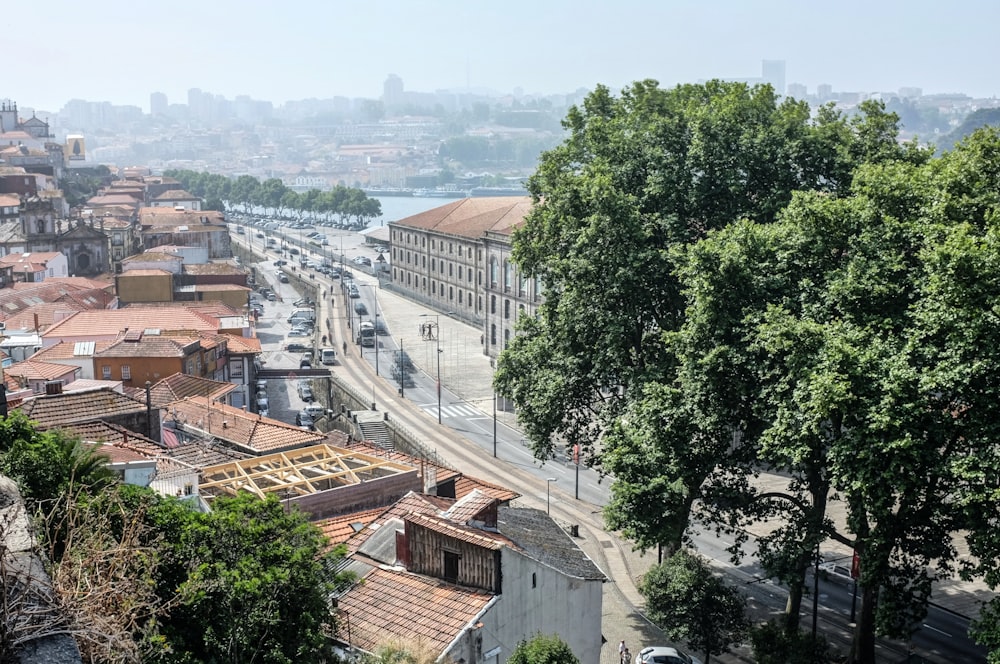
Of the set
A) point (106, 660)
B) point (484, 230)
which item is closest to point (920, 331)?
point (106, 660)

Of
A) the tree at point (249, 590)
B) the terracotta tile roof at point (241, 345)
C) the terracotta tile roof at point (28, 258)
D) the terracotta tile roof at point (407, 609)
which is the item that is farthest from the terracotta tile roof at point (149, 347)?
the tree at point (249, 590)

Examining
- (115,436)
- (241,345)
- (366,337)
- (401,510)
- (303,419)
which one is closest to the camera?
(401,510)

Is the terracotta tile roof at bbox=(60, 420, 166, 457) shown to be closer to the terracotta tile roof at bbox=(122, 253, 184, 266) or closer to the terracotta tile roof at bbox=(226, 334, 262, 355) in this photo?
the terracotta tile roof at bbox=(226, 334, 262, 355)

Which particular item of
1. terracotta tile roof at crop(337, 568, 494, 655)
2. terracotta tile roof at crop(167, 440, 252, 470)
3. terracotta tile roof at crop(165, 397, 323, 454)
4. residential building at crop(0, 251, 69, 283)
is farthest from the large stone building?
terracotta tile roof at crop(337, 568, 494, 655)

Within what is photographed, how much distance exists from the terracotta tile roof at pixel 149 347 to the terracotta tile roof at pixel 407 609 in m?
29.6

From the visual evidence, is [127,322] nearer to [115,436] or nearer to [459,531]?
[115,436]

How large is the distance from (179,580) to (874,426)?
14.1 m

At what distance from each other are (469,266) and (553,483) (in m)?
42.2

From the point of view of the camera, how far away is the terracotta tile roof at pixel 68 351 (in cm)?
4834

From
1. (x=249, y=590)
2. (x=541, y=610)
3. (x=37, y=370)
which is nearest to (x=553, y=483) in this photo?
(x=37, y=370)

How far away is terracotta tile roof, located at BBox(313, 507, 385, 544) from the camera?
78.1 feet

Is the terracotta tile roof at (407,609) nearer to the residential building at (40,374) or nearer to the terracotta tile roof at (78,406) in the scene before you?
the terracotta tile roof at (78,406)

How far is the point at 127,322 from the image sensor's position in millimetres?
55969

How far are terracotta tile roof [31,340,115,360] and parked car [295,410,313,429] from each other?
1060cm
